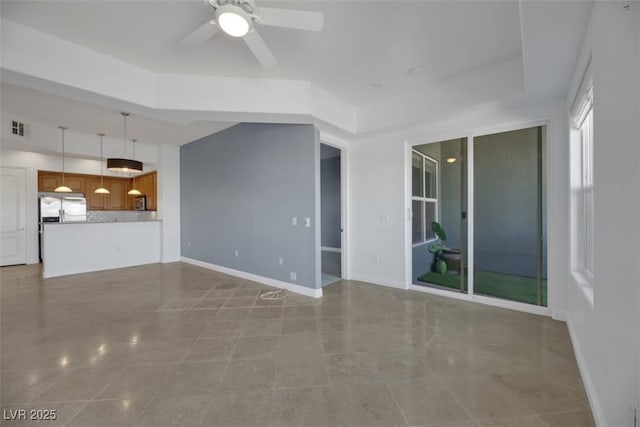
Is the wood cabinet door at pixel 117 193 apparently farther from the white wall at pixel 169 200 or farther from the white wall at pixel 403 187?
the white wall at pixel 403 187

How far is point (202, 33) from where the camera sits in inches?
78.6

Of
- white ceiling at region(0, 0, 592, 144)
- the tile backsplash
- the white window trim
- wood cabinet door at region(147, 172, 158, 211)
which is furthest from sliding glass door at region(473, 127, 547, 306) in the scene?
the tile backsplash

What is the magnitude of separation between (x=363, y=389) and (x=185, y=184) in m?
5.84

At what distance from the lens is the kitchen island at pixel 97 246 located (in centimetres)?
473

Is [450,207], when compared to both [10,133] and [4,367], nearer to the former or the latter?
[4,367]

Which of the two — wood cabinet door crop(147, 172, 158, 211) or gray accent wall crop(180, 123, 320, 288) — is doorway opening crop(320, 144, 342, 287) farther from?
wood cabinet door crop(147, 172, 158, 211)

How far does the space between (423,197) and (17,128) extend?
22.9 ft

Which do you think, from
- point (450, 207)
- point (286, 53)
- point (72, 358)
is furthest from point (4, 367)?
point (450, 207)

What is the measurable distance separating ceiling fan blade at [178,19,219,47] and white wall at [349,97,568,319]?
9.38 ft

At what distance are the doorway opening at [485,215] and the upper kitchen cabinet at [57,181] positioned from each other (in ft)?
26.9

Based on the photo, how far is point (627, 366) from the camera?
3.90 feet

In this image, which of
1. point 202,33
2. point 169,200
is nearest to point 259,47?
point 202,33

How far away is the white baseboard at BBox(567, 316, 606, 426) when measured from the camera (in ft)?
4.78

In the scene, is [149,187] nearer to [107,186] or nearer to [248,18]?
[107,186]
